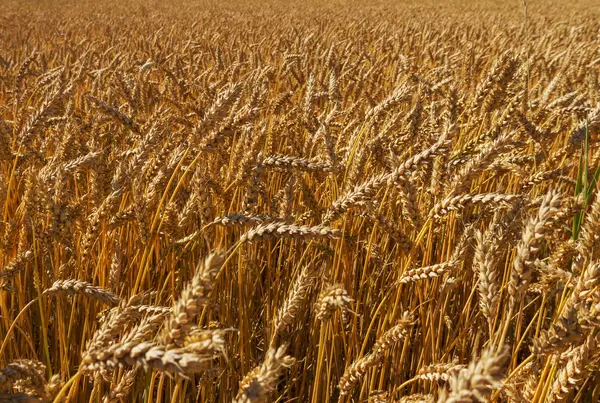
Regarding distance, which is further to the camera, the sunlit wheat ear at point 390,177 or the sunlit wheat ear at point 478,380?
the sunlit wheat ear at point 390,177

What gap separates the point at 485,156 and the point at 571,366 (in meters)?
0.51

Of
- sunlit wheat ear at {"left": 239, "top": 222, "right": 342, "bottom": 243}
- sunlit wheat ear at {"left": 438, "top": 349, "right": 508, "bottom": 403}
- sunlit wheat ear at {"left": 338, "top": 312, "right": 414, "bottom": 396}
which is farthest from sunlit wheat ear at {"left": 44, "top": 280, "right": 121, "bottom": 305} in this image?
sunlit wheat ear at {"left": 438, "top": 349, "right": 508, "bottom": 403}

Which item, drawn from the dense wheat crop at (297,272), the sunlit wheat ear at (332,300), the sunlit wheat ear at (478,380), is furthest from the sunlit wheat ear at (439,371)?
the sunlit wheat ear at (478,380)

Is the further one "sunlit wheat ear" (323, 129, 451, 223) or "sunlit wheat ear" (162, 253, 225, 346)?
"sunlit wheat ear" (323, 129, 451, 223)

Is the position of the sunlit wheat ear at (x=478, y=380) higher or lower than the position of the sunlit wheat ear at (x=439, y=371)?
higher

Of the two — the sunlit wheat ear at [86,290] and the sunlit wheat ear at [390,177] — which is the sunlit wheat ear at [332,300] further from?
the sunlit wheat ear at [86,290]

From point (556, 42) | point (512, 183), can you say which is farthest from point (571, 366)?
point (556, 42)

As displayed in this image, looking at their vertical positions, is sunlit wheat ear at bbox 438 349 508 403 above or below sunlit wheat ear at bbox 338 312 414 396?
above

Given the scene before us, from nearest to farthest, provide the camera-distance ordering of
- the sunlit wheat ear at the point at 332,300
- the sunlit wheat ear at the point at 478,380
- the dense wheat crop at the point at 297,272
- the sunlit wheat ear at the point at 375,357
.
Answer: the sunlit wheat ear at the point at 478,380 < the dense wheat crop at the point at 297,272 < the sunlit wheat ear at the point at 332,300 < the sunlit wheat ear at the point at 375,357

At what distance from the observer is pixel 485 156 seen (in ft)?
4.01

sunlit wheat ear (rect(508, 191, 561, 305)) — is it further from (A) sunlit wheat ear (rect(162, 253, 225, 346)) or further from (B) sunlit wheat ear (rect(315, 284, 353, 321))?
(A) sunlit wheat ear (rect(162, 253, 225, 346))

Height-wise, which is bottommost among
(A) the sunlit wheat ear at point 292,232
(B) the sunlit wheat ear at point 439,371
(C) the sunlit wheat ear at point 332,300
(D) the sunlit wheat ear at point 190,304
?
(B) the sunlit wheat ear at point 439,371

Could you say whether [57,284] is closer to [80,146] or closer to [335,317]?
[335,317]

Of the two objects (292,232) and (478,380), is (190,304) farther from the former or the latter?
(292,232)
